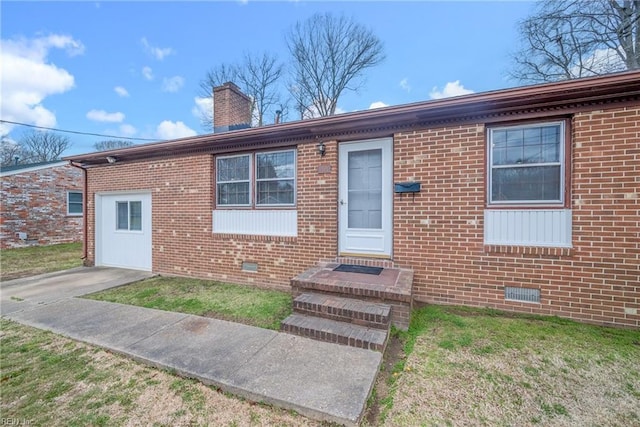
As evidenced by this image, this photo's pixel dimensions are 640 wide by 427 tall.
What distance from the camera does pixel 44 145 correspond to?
26.1 meters

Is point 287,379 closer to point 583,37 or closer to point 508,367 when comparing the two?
point 508,367

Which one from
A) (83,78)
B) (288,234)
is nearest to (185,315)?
(288,234)

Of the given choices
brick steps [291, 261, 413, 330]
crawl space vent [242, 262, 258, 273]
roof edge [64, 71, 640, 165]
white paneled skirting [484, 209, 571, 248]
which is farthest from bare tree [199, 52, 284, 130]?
white paneled skirting [484, 209, 571, 248]

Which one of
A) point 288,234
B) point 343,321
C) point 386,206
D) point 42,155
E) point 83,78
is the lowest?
point 343,321

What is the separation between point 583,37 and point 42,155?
39677 millimetres

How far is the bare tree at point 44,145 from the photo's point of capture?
82.5 feet

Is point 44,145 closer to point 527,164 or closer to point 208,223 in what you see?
point 208,223

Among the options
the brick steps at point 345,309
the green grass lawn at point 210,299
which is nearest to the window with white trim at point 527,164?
the brick steps at point 345,309

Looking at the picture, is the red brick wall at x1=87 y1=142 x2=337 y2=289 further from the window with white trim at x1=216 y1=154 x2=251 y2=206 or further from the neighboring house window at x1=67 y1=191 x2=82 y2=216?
the neighboring house window at x1=67 y1=191 x2=82 y2=216

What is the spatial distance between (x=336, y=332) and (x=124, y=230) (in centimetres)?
704

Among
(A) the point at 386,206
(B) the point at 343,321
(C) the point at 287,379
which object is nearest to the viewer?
(C) the point at 287,379

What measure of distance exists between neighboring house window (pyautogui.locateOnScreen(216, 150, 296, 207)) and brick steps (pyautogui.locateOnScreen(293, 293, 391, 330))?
2199 mm

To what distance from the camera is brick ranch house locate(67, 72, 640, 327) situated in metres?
3.41

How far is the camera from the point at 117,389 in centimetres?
245
